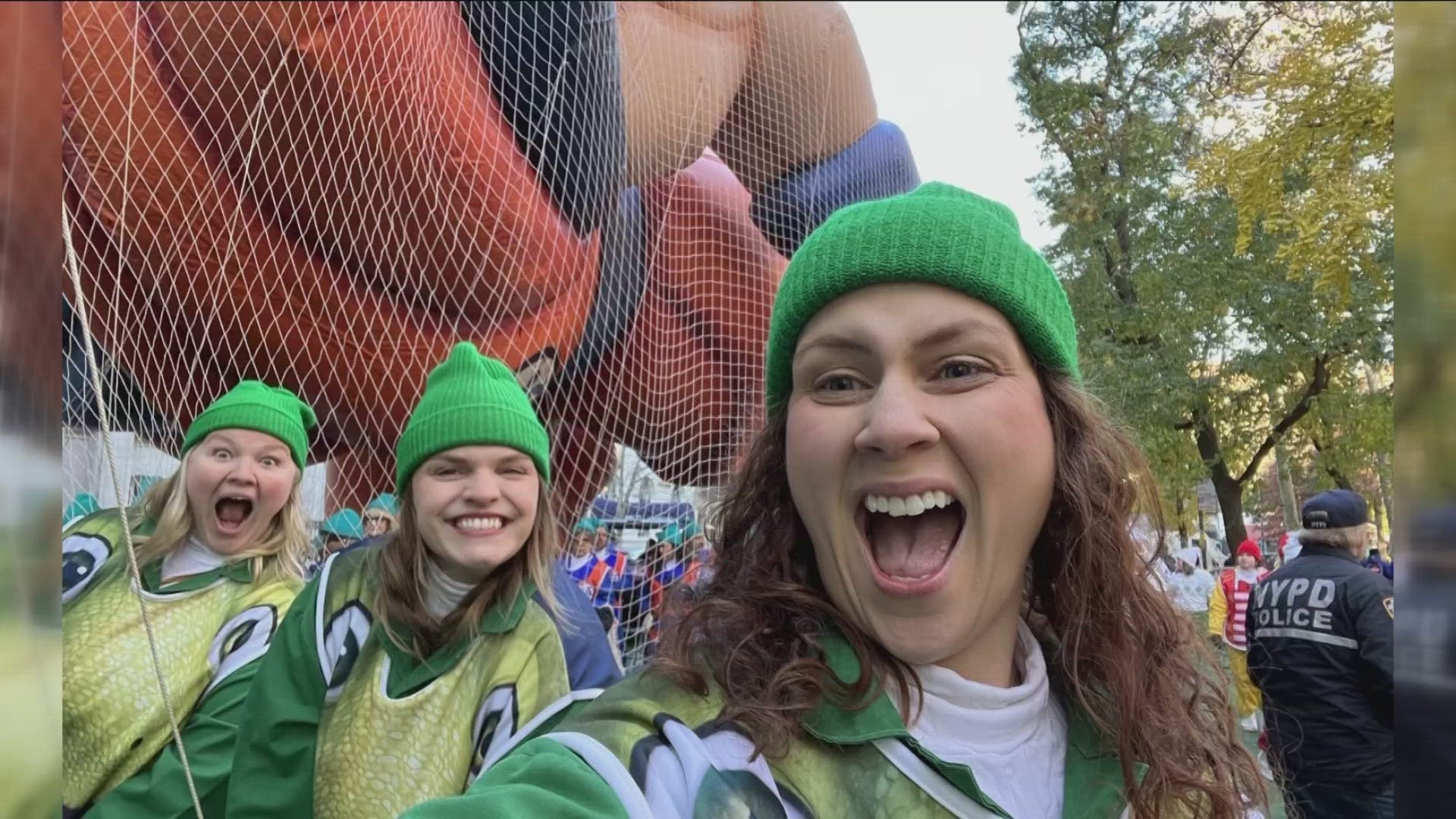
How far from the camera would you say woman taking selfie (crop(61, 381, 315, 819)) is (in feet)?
7.29

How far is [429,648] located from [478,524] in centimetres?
25

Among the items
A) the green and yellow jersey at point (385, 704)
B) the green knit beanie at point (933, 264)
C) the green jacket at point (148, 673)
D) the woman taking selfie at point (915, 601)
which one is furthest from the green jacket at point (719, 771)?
the green jacket at point (148, 673)

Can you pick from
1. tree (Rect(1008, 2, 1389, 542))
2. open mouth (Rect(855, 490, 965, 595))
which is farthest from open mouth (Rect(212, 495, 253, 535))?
tree (Rect(1008, 2, 1389, 542))

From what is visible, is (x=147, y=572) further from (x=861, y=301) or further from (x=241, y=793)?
(x=861, y=301)

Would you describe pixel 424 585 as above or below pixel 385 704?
above

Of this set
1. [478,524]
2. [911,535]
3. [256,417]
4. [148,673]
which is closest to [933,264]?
[911,535]

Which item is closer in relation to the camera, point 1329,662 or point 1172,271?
point 1329,662

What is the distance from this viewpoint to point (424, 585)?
6.72 feet

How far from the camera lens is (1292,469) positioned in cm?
396

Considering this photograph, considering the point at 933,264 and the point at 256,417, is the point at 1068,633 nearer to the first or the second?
the point at 933,264

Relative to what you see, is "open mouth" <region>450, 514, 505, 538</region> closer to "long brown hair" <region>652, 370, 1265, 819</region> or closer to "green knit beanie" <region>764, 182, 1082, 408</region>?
"long brown hair" <region>652, 370, 1265, 819</region>

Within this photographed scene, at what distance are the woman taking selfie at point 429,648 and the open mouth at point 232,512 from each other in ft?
2.03

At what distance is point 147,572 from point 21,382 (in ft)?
8.34

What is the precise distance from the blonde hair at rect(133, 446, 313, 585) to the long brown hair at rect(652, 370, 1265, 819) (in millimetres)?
1832
